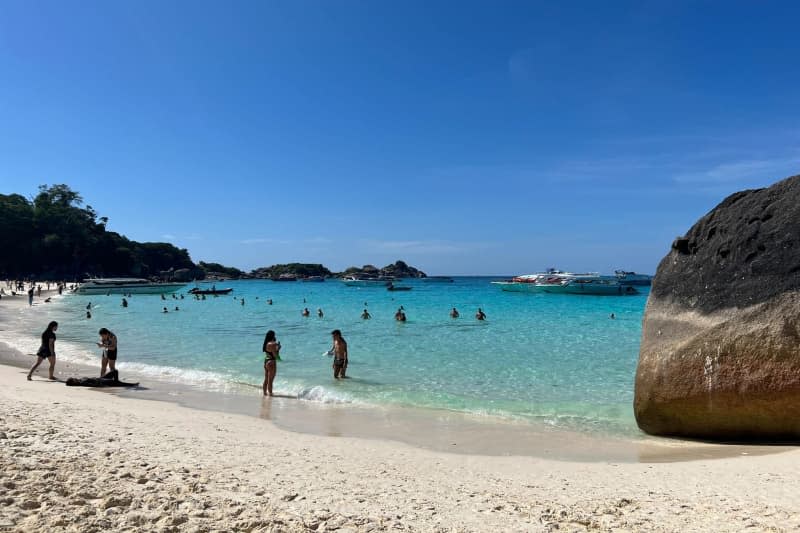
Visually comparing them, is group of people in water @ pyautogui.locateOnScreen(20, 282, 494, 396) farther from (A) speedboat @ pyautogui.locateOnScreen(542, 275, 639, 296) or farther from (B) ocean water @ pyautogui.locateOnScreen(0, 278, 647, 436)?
(A) speedboat @ pyautogui.locateOnScreen(542, 275, 639, 296)

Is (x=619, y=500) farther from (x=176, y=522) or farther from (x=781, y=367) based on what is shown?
(x=176, y=522)

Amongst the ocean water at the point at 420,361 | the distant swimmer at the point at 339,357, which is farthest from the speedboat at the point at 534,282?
the distant swimmer at the point at 339,357

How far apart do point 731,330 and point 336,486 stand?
5529 mm

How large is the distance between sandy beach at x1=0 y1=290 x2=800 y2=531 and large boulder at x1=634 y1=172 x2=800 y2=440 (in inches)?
23.6

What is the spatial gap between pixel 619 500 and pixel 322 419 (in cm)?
590

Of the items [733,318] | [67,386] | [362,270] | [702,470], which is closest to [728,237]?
[733,318]

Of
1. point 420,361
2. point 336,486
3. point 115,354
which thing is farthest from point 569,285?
point 336,486

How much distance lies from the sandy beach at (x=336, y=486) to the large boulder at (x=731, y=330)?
600 mm

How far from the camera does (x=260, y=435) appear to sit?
781 cm

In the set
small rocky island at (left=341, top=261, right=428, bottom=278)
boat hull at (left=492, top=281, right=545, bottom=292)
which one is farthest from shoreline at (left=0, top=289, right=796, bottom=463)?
small rocky island at (left=341, top=261, right=428, bottom=278)

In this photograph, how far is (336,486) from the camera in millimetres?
5324

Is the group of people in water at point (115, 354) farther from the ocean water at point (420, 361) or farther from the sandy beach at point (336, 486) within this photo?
the sandy beach at point (336, 486)

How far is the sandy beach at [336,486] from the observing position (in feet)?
14.1

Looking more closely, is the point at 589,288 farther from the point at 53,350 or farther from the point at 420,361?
the point at 53,350
